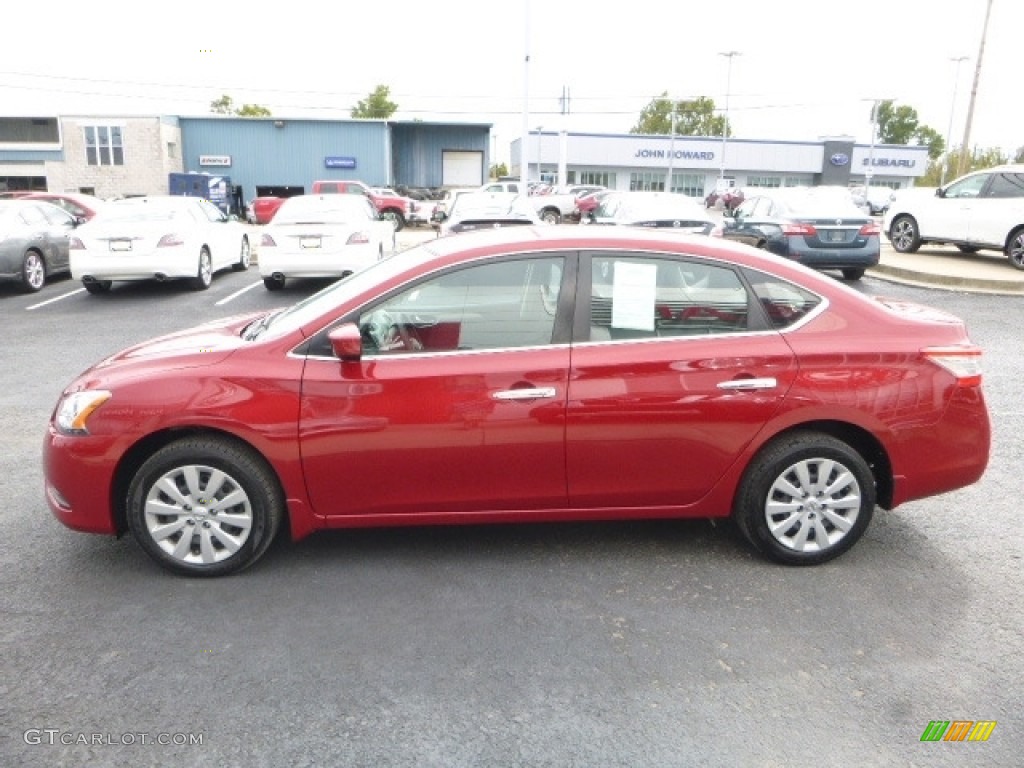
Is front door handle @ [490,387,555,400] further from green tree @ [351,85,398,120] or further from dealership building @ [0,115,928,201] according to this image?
green tree @ [351,85,398,120]

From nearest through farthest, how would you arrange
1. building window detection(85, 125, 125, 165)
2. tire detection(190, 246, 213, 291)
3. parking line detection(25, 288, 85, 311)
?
parking line detection(25, 288, 85, 311)
tire detection(190, 246, 213, 291)
building window detection(85, 125, 125, 165)

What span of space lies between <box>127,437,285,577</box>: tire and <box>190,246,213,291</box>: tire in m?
10.2

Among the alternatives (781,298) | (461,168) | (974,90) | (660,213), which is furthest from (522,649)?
(461,168)

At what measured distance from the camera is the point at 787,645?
11.3 ft

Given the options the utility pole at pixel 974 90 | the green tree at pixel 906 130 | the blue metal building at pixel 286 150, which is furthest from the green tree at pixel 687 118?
the utility pole at pixel 974 90

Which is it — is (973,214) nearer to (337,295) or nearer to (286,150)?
(337,295)

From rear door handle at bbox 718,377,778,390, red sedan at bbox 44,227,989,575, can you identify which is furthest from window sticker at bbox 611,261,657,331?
rear door handle at bbox 718,377,778,390

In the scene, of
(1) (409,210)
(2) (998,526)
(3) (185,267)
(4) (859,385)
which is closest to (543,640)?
(4) (859,385)

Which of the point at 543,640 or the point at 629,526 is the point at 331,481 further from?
the point at 629,526

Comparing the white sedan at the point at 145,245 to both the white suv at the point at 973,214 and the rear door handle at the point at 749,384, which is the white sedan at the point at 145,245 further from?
the white suv at the point at 973,214

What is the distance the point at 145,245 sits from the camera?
1248cm

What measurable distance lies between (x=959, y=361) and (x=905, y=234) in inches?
592

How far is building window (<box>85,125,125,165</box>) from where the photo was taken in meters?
45.8

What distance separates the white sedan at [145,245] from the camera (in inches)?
486
